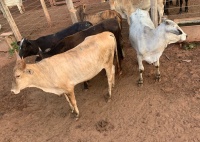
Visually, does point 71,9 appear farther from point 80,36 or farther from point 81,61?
point 81,61

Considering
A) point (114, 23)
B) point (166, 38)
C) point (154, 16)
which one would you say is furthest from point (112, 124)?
point (154, 16)

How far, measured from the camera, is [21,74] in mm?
4148

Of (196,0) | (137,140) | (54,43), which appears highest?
(54,43)

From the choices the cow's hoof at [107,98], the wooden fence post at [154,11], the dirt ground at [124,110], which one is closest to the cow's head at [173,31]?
the dirt ground at [124,110]

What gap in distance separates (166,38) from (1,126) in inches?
164

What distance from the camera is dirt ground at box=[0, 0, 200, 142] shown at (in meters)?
4.24

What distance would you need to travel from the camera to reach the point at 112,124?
177 inches

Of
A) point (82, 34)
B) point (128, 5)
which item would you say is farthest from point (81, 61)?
point (128, 5)

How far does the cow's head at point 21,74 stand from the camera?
13.5 feet

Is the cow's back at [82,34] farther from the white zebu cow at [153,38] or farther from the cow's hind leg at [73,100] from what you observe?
the cow's hind leg at [73,100]

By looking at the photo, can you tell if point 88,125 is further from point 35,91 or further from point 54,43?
point 54,43

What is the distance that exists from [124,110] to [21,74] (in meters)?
2.21

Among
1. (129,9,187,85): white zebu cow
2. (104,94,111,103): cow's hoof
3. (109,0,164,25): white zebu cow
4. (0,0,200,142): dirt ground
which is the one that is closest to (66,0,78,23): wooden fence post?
(109,0,164,25): white zebu cow

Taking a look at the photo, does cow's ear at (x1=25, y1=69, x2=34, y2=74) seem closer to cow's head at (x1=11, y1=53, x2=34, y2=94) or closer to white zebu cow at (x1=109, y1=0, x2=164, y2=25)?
cow's head at (x1=11, y1=53, x2=34, y2=94)
